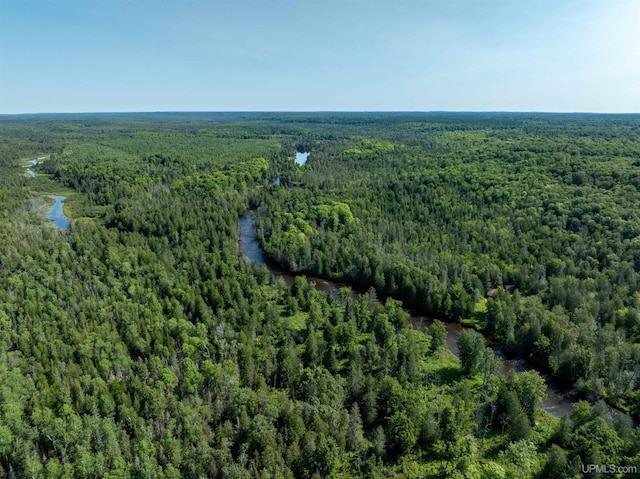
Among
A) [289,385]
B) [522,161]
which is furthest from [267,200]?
[522,161]

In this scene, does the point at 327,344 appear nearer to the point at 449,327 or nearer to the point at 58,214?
the point at 449,327

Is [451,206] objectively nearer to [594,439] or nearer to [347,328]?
[347,328]

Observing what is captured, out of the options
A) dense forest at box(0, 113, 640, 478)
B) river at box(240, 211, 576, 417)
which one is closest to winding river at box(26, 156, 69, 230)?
dense forest at box(0, 113, 640, 478)

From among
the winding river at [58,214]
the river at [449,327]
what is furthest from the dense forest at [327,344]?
the winding river at [58,214]

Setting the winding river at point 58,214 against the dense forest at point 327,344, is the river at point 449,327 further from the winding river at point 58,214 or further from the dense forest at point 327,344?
the winding river at point 58,214

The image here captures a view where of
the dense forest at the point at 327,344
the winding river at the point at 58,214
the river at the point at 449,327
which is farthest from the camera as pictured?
the winding river at the point at 58,214

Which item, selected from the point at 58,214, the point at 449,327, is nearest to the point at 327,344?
the point at 449,327

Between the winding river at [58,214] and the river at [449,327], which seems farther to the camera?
the winding river at [58,214]

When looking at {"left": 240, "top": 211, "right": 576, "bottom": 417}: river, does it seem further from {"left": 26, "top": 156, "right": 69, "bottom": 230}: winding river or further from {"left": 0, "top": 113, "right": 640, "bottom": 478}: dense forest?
{"left": 26, "top": 156, "right": 69, "bottom": 230}: winding river
